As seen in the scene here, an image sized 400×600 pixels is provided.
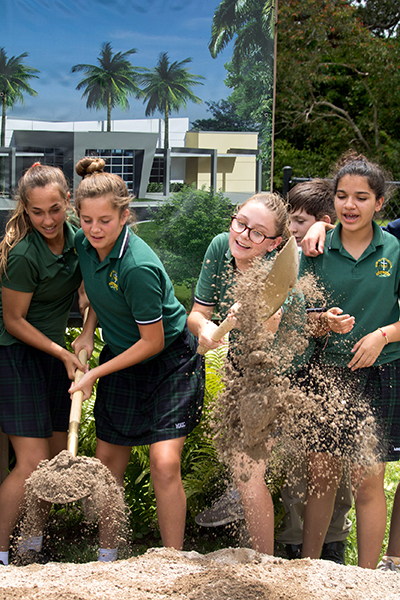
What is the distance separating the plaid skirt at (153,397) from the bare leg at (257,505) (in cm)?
35

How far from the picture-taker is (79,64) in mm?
3619

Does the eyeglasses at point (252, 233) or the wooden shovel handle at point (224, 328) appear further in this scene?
the eyeglasses at point (252, 233)

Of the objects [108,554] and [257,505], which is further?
[108,554]

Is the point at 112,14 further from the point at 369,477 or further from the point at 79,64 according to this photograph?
the point at 369,477

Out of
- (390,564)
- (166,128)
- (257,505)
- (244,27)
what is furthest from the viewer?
(244,27)

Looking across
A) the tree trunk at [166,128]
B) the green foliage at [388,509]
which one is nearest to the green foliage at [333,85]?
the tree trunk at [166,128]

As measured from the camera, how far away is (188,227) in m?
4.20

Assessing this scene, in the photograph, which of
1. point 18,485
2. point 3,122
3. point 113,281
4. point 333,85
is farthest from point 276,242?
point 333,85

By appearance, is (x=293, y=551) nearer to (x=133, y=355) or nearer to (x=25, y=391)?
(x=133, y=355)

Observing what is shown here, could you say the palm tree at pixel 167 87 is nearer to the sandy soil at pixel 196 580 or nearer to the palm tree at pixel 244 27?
the palm tree at pixel 244 27

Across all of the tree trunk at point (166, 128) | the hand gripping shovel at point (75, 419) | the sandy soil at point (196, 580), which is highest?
the tree trunk at point (166, 128)

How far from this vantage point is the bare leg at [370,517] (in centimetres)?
225

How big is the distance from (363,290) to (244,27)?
2610 millimetres

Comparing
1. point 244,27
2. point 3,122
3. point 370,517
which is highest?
point 244,27
